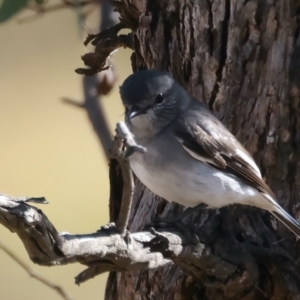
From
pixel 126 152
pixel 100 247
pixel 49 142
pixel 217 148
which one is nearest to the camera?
pixel 126 152

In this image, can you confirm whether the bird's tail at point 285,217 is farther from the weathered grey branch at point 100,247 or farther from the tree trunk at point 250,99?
the weathered grey branch at point 100,247

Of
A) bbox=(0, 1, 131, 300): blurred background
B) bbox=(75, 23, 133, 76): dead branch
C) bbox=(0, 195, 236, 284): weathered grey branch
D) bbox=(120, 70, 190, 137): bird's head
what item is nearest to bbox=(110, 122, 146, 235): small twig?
bbox=(0, 195, 236, 284): weathered grey branch

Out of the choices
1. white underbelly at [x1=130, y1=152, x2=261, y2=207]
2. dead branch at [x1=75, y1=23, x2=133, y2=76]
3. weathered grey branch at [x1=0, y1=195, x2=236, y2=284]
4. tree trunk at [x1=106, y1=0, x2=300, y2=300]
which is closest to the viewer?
weathered grey branch at [x1=0, y1=195, x2=236, y2=284]

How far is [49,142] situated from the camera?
4.48m

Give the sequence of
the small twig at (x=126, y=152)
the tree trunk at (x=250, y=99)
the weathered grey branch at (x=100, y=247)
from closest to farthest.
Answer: the small twig at (x=126, y=152) → the weathered grey branch at (x=100, y=247) → the tree trunk at (x=250, y=99)

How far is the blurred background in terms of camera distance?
13.5ft

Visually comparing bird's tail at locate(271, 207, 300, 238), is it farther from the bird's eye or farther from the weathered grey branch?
the bird's eye

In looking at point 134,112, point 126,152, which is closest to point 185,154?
point 134,112

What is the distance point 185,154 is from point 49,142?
220 cm

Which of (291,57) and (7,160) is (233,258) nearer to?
(291,57)

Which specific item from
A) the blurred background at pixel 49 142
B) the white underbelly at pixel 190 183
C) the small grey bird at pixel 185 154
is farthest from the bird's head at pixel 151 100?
the blurred background at pixel 49 142

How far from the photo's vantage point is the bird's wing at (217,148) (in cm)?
243

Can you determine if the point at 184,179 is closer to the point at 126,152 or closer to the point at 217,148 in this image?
the point at 217,148

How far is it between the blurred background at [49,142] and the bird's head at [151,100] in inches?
60.6
